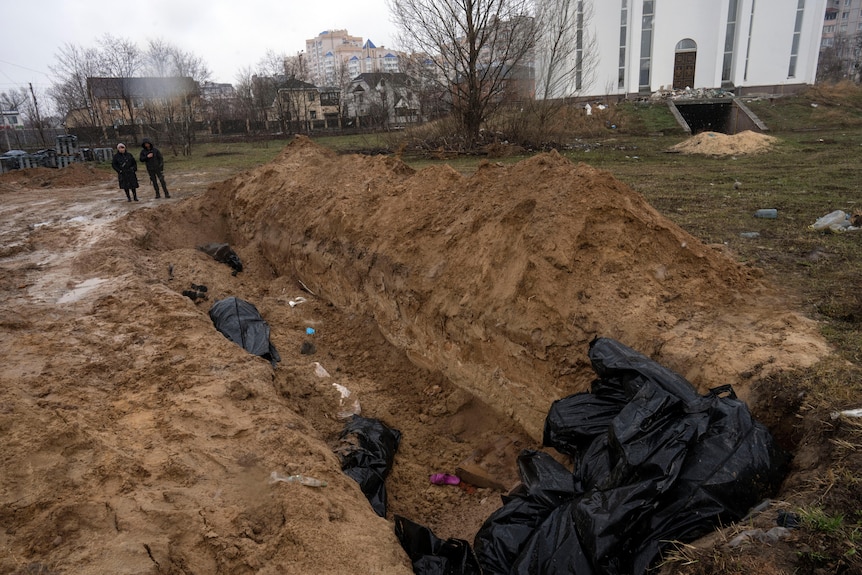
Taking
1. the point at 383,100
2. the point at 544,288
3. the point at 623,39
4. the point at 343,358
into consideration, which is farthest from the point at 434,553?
the point at 623,39

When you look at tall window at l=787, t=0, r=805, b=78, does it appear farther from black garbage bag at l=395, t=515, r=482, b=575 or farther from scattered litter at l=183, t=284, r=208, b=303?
black garbage bag at l=395, t=515, r=482, b=575

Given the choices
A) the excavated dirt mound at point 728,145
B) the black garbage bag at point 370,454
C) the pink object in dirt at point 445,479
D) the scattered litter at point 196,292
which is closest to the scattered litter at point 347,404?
the black garbage bag at point 370,454

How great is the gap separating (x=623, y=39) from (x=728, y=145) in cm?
1945

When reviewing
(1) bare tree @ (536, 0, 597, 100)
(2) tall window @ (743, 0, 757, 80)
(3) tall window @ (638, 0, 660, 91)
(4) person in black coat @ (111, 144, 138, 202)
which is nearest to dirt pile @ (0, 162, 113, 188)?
(4) person in black coat @ (111, 144, 138, 202)

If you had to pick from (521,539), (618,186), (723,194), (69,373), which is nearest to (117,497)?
(69,373)

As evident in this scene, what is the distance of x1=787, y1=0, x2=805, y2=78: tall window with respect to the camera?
103 ft

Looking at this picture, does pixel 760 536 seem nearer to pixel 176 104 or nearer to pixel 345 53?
pixel 176 104

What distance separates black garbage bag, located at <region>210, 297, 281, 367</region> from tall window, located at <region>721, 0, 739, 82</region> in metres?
36.4

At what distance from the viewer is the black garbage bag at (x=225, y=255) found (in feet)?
30.5

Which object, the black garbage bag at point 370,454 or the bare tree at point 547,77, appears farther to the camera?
the bare tree at point 547,77

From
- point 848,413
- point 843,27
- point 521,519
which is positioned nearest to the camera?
point 848,413

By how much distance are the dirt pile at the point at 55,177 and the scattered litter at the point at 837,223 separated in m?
20.0

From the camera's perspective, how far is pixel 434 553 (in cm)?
348

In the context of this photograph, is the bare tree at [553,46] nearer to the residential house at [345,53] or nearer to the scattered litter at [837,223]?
the scattered litter at [837,223]
